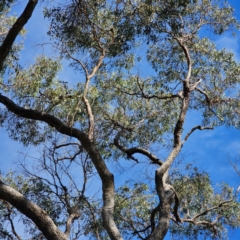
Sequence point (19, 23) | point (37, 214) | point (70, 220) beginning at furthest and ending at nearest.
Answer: point (70, 220) < point (19, 23) < point (37, 214)

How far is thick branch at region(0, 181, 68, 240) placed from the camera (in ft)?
18.4

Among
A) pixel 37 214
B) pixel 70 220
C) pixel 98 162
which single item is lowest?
pixel 37 214

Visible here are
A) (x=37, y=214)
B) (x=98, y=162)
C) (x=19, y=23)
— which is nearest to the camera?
(x=37, y=214)

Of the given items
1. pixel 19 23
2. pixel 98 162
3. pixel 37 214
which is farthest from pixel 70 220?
pixel 19 23

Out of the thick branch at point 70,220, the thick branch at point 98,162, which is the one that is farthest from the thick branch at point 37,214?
the thick branch at point 70,220

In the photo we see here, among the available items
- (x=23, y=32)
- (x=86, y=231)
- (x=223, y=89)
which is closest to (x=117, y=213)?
(x=86, y=231)

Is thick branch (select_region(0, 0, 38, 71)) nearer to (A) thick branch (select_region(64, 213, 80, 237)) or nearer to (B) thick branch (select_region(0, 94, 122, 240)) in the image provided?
(B) thick branch (select_region(0, 94, 122, 240))

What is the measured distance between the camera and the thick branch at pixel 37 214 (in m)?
5.61

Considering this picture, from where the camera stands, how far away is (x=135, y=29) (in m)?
7.88

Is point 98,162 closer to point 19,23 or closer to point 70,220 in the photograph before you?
point 70,220

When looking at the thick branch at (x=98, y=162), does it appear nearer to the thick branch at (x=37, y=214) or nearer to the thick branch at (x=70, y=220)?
the thick branch at (x=37, y=214)

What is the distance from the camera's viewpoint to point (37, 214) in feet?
18.5

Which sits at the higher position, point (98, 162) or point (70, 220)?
point (98, 162)

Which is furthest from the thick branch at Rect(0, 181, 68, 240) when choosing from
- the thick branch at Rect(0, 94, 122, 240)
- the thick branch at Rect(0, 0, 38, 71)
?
the thick branch at Rect(0, 0, 38, 71)
